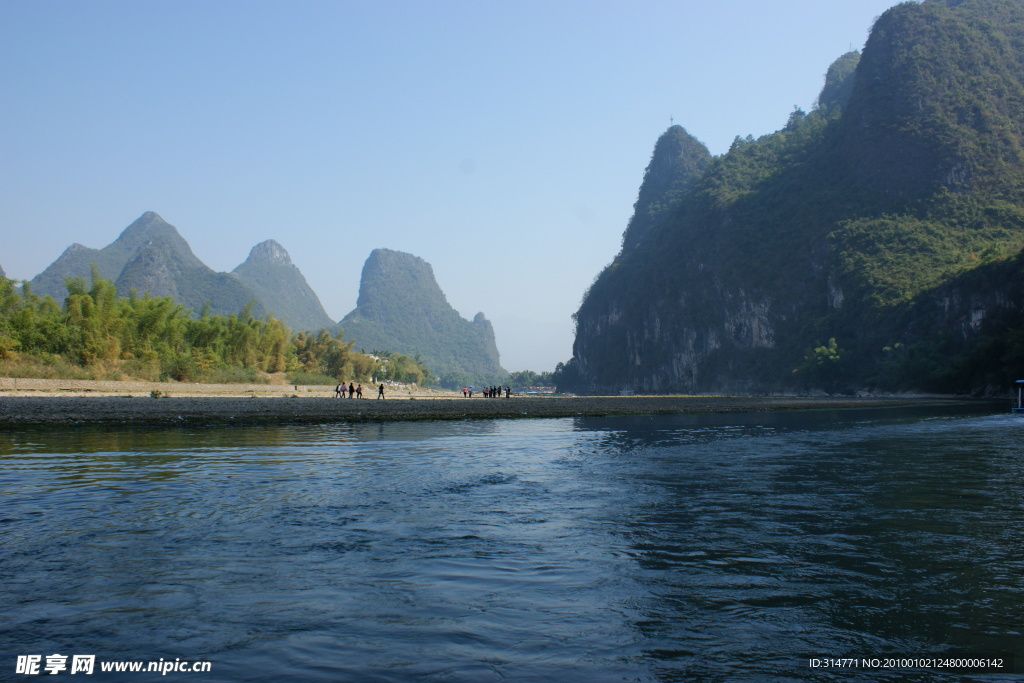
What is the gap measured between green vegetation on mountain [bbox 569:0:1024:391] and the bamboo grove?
93.3m

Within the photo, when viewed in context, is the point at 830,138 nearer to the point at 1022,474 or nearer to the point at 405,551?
the point at 1022,474

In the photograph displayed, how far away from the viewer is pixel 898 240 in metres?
144

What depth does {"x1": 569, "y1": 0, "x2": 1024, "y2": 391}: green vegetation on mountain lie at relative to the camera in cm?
11019

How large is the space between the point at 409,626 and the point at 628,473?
1264cm

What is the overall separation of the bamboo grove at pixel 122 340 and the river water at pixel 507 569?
172 ft

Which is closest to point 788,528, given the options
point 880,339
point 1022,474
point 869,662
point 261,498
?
point 869,662

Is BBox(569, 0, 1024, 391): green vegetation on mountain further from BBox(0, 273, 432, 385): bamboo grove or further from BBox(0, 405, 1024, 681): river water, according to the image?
BBox(0, 273, 432, 385): bamboo grove

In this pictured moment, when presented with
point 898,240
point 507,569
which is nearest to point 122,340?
point 507,569

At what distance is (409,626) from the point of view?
23.5ft

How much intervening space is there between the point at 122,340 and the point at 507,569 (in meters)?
74.1

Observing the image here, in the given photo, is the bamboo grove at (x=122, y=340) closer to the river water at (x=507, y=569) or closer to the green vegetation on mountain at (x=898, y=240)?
the river water at (x=507, y=569)

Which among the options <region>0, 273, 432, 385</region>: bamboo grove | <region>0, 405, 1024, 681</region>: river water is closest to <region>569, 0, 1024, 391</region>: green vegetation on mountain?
<region>0, 405, 1024, 681</region>: river water

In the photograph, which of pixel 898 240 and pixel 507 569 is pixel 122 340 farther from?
pixel 898 240

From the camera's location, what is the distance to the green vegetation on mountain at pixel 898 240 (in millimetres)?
110188
